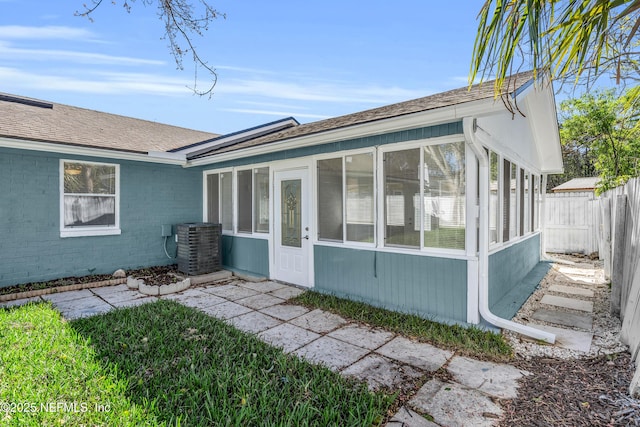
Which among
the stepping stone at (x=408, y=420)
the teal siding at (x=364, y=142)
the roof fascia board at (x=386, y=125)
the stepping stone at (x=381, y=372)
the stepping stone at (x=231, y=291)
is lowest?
the stepping stone at (x=408, y=420)

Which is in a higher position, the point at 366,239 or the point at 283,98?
the point at 283,98

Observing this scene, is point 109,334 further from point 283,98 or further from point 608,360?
point 283,98

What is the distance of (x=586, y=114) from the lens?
12.9 metres

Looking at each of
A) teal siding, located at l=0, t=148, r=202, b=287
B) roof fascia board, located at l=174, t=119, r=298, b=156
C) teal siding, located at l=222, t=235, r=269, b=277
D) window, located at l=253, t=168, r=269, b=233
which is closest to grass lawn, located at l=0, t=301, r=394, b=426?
teal siding, located at l=0, t=148, r=202, b=287

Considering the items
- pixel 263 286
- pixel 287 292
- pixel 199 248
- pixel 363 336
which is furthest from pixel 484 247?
pixel 199 248

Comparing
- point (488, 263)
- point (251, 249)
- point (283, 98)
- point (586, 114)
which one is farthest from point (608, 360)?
point (586, 114)

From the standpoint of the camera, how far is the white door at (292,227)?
5.85 meters

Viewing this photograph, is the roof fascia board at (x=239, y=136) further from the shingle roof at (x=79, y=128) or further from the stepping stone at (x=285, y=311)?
the stepping stone at (x=285, y=311)

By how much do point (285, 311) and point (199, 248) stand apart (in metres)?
2.97

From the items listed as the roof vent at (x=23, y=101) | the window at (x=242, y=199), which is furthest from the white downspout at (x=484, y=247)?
the roof vent at (x=23, y=101)

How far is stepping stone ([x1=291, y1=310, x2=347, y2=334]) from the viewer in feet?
13.3

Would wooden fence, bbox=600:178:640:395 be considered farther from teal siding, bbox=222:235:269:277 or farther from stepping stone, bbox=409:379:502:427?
teal siding, bbox=222:235:269:277

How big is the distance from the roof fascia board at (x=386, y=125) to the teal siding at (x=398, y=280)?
1.76 m

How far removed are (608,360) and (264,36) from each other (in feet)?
17.4
